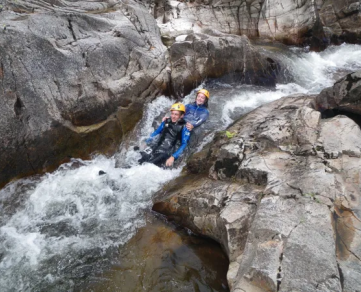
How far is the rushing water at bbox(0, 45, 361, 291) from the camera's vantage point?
4266 mm

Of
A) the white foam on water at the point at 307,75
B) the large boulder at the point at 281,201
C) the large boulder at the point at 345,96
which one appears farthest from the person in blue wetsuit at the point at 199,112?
the large boulder at the point at 345,96

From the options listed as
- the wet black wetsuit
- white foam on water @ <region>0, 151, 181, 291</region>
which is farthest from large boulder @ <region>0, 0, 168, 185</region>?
the wet black wetsuit

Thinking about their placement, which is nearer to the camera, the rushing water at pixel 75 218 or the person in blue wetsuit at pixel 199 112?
the rushing water at pixel 75 218

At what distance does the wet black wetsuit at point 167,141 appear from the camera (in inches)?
271

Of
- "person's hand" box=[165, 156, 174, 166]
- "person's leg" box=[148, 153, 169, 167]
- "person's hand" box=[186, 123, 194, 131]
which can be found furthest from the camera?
"person's hand" box=[186, 123, 194, 131]

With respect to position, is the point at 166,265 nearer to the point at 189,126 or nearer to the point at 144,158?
the point at 144,158

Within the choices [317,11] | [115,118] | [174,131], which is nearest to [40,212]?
[115,118]

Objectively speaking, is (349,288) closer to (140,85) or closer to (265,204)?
(265,204)

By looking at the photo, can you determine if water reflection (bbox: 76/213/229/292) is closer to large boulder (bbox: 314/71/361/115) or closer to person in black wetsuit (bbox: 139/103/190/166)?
person in black wetsuit (bbox: 139/103/190/166)

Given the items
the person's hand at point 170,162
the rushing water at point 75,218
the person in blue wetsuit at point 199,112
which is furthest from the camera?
the person in blue wetsuit at point 199,112

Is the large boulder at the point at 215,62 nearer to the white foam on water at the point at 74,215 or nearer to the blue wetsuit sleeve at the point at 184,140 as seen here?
the blue wetsuit sleeve at the point at 184,140

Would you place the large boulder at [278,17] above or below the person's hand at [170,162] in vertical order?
above

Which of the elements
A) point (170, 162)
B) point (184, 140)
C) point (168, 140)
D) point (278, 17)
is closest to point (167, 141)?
point (168, 140)

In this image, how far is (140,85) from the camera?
804 centimetres
